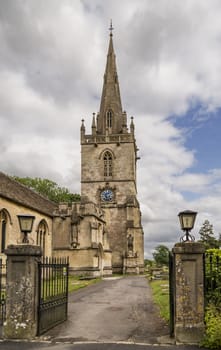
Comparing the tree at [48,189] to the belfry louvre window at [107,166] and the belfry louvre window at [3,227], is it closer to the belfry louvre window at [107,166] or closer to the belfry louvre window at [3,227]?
the belfry louvre window at [107,166]

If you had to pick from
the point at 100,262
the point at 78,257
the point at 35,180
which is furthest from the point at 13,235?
the point at 35,180

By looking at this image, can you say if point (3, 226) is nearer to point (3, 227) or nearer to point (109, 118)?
point (3, 227)

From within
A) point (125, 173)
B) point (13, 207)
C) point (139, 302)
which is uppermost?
point (125, 173)

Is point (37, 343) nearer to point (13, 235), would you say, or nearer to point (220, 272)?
point (220, 272)

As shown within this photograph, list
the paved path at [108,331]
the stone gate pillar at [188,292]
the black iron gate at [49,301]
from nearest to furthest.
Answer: the paved path at [108,331]
the stone gate pillar at [188,292]
the black iron gate at [49,301]

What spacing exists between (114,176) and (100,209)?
836cm

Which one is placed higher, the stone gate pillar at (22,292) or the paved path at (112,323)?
the stone gate pillar at (22,292)

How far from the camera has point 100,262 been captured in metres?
37.9

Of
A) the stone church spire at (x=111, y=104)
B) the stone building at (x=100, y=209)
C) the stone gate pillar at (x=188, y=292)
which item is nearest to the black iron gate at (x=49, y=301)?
the stone gate pillar at (x=188, y=292)

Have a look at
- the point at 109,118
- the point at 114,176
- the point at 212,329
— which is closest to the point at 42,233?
the point at 114,176

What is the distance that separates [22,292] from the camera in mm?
9305

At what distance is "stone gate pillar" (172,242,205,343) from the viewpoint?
881cm

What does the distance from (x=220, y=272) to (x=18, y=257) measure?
4996mm

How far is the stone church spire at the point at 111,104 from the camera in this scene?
5241 cm
